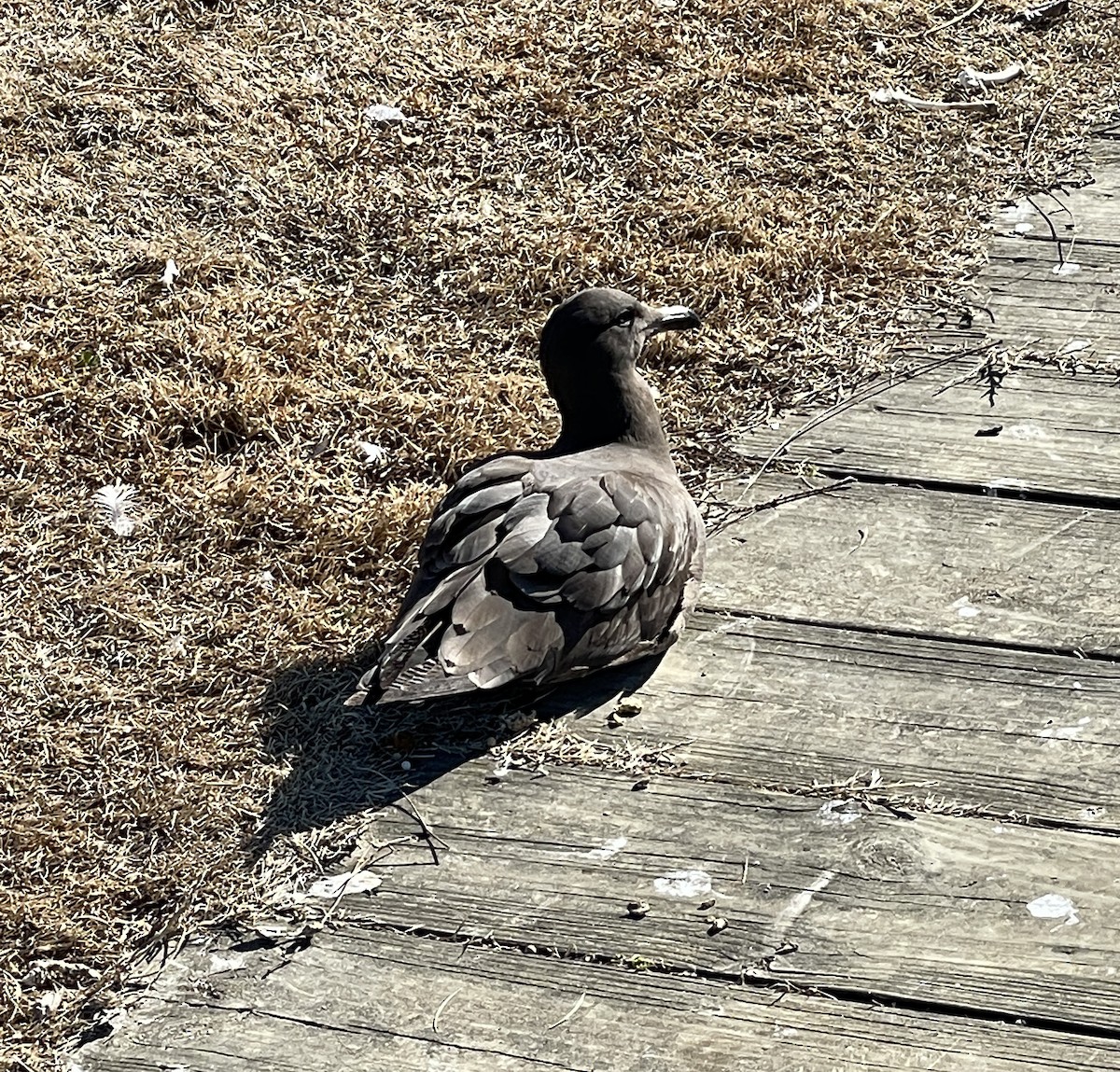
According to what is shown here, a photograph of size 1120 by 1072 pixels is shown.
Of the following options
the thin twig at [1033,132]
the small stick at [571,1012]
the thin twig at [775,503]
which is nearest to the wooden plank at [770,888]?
the small stick at [571,1012]

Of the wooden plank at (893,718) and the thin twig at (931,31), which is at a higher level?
the thin twig at (931,31)

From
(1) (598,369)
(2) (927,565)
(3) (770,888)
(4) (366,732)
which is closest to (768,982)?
(3) (770,888)

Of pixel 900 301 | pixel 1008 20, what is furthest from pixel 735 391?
pixel 1008 20

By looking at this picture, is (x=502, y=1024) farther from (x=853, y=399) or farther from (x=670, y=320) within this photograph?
(x=853, y=399)

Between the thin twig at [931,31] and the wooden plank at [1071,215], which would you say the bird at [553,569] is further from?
the thin twig at [931,31]

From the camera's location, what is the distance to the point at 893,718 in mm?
3826

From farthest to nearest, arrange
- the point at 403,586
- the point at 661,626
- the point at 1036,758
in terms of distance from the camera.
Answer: the point at 403,586 → the point at 661,626 → the point at 1036,758

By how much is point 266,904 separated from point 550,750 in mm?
752

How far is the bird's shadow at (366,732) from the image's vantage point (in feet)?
12.2

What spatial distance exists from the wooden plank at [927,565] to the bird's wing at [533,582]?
35cm

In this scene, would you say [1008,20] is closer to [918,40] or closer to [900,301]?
[918,40]

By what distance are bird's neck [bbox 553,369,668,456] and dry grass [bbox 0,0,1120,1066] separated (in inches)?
16.7

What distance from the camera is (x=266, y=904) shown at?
3.50m

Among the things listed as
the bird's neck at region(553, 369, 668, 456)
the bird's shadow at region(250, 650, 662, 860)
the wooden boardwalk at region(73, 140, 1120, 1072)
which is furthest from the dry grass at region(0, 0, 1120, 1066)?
the bird's neck at region(553, 369, 668, 456)
